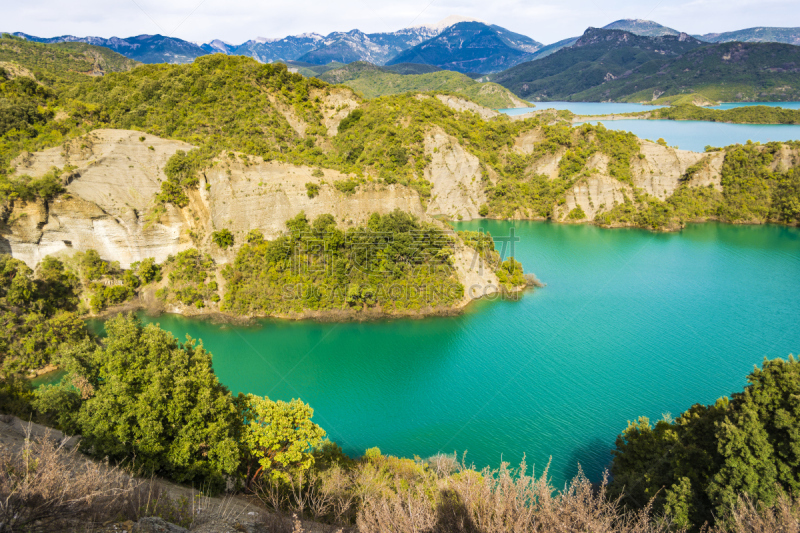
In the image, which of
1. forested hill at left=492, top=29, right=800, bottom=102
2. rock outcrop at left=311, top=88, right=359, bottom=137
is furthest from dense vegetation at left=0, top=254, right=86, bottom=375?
forested hill at left=492, top=29, right=800, bottom=102

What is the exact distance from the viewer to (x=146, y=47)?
130 metres

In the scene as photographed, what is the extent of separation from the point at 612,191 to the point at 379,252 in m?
36.4

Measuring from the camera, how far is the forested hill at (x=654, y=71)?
114938 millimetres

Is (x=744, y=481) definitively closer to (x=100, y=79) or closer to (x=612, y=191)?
(x=612, y=191)

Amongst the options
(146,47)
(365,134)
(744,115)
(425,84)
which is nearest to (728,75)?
(744,115)

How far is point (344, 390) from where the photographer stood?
21.4 metres

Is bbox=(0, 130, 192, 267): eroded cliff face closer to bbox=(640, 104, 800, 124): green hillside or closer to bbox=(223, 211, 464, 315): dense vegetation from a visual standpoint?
bbox=(223, 211, 464, 315): dense vegetation

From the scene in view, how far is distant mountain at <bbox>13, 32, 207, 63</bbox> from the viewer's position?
124438 millimetres

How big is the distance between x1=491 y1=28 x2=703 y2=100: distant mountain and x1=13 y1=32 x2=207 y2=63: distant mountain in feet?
426

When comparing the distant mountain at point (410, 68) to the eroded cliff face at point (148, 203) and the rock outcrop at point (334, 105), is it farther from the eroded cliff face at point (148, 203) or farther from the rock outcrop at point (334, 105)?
the eroded cliff face at point (148, 203)

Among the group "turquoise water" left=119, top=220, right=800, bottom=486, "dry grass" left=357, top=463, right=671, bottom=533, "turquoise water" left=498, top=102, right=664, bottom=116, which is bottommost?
"turquoise water" left=119, top=220, right=800, bottom=486

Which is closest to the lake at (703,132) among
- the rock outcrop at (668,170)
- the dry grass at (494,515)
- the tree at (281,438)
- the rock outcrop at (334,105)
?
the rock outcrop at (668,170)

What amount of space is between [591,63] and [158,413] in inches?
7959

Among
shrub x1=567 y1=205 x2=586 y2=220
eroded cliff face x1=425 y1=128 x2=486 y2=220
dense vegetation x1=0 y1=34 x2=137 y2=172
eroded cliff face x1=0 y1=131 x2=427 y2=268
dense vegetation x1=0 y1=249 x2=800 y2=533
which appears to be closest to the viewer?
dense vegetation x1=0 y1=249 x2=800 y2=533
